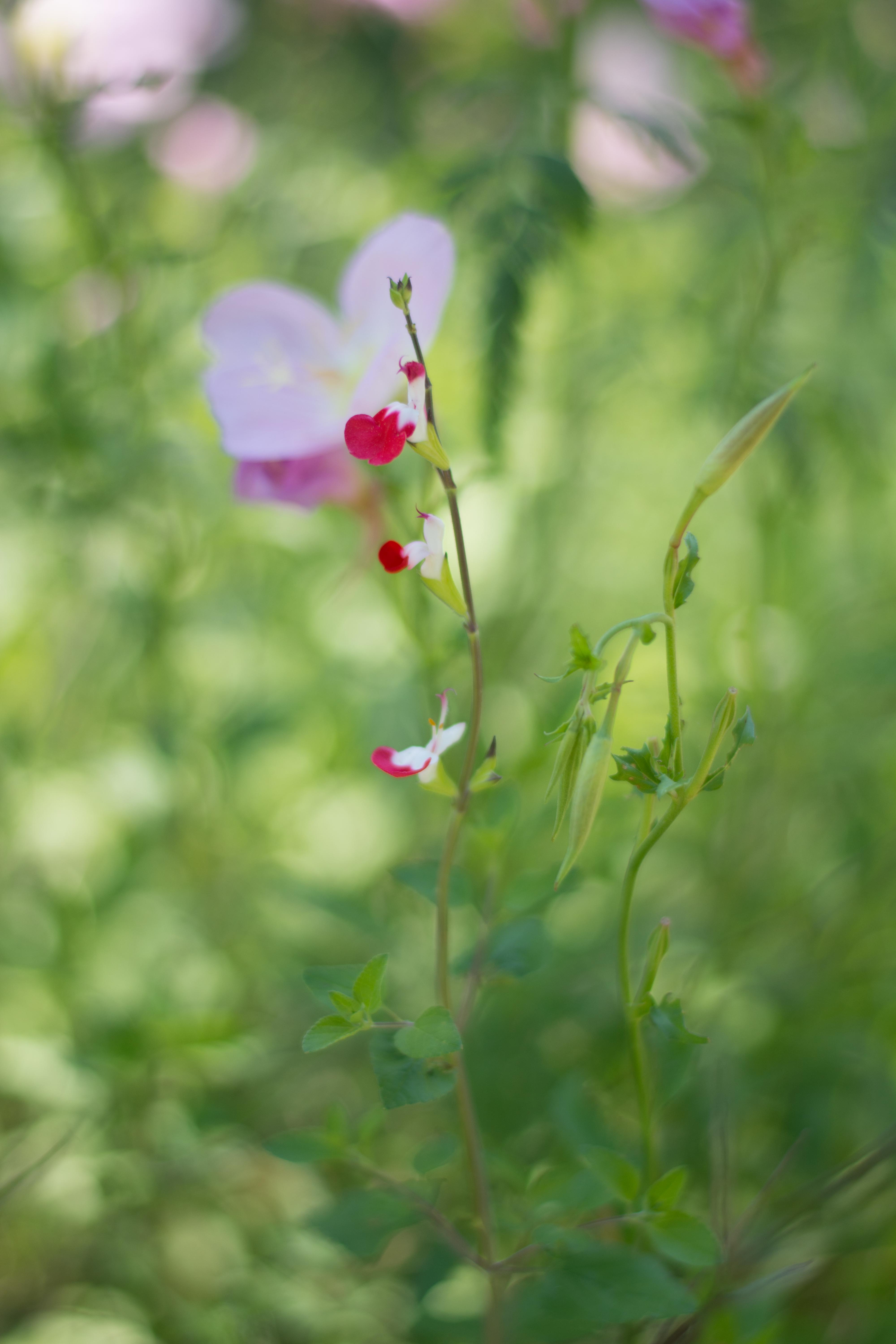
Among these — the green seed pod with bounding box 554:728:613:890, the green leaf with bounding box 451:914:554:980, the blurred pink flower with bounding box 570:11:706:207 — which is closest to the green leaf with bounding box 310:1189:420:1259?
the green leaf with bounding box 451:914:554:980

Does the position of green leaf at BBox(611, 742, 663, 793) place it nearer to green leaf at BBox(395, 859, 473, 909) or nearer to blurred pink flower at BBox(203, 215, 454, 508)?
green leaf at BBox(395, 859, 473, 909)

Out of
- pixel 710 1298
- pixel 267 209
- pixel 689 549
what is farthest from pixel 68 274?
pixel 710 1298

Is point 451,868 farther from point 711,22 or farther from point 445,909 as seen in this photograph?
point 711,22

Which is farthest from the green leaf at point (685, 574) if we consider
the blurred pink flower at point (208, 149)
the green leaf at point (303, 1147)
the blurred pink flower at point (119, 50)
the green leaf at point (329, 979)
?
the blurred pink flower at point (208, 149)

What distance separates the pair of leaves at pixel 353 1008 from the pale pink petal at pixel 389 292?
0.33 m

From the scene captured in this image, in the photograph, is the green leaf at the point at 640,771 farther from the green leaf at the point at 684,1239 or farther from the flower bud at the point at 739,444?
the green leaf at the point at 684,1239

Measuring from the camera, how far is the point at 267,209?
3.93 ft

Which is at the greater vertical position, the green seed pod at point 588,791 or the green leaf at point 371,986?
the green seed pod at point 588,791

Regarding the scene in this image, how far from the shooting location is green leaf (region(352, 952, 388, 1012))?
0.43m

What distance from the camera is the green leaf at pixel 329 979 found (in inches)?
17.9

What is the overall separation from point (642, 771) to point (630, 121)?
0.53m

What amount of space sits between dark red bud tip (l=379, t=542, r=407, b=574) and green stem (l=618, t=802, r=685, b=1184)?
0.46 ft

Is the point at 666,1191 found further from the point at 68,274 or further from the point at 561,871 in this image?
the point at 68,274

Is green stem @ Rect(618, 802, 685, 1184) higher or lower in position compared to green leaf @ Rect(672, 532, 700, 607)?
lower
